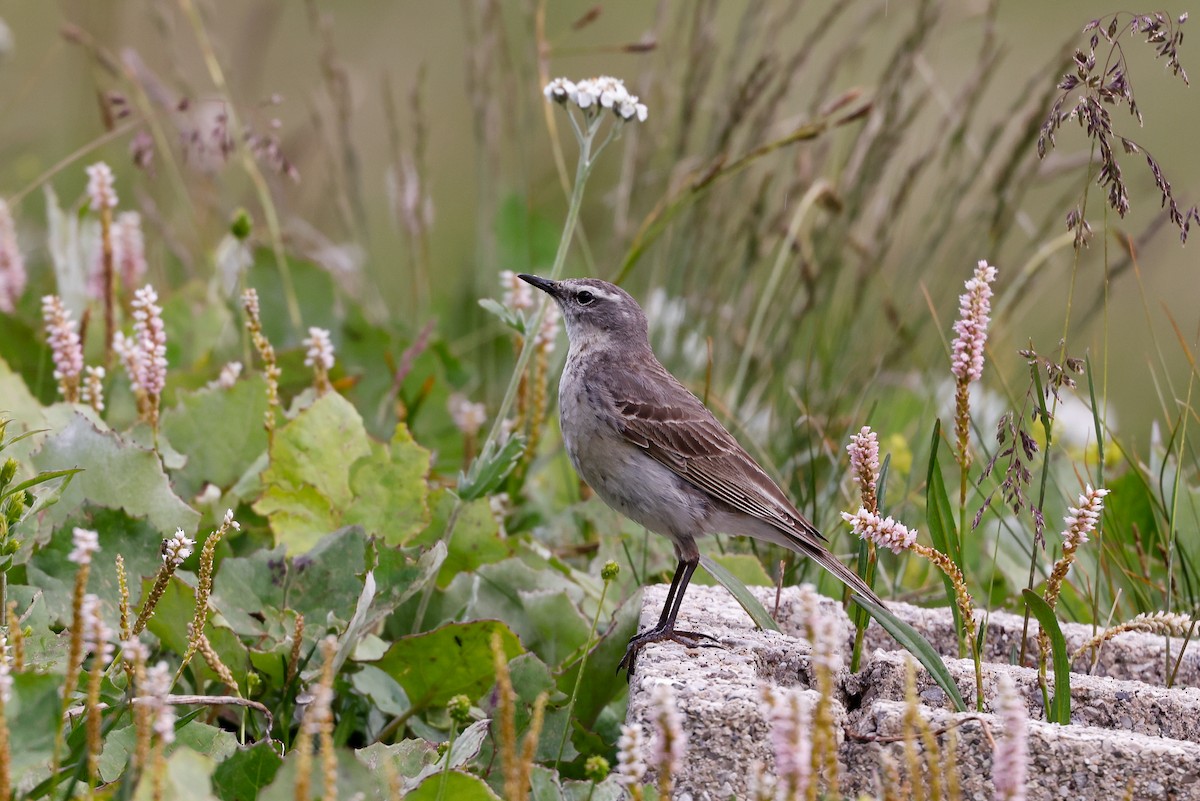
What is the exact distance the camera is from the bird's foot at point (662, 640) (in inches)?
119

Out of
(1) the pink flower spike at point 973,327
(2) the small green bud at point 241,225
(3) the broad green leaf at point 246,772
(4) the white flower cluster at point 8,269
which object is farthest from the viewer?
(4) the white flower cluster at point 8,269

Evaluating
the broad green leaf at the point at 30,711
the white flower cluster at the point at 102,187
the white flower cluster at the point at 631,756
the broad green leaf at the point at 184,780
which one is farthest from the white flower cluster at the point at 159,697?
the white flower cluster at the point at 102,187

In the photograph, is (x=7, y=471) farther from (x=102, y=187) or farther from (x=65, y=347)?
(x=102, y=187)

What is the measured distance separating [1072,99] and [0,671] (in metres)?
5.62

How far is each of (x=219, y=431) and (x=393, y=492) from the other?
0.65 meters

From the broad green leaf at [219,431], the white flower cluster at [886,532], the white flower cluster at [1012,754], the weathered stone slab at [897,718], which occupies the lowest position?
the white flower cluster at [1012,754]

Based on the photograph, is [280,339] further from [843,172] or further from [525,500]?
[843,172]

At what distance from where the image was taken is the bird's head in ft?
14.5

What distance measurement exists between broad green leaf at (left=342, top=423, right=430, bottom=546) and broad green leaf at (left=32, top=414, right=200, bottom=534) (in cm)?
52

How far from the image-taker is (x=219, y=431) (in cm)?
401

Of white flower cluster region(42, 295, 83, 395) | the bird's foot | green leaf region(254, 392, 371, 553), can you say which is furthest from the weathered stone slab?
white flower cluster region(42, 295, 83, 395)

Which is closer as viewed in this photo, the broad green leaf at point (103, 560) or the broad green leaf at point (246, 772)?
the broad green leaf at point (246, 772)

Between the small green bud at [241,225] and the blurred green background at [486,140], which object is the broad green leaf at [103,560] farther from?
the blurred green background at [486,140]

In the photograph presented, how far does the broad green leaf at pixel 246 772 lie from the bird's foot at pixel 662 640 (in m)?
0.87
